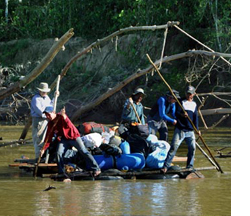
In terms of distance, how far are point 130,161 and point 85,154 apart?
0.92m

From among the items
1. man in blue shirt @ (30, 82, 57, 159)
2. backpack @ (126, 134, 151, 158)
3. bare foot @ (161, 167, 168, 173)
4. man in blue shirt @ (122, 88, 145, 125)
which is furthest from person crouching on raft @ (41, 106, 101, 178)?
man in blue shirt @ (122, 88, 145, 125)

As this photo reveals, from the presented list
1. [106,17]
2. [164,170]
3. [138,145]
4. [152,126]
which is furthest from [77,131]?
[106,17]

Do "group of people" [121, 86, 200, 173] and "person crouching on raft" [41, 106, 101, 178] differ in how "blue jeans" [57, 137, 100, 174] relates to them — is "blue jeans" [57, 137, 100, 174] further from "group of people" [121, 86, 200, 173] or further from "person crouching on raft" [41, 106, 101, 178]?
"group of people" [121, 86, 200, 173]

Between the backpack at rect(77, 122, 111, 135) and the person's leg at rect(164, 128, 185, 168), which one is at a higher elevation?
the backpack at rect(77, 122, 111, 135)

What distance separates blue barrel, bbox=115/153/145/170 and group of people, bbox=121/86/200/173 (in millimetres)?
448

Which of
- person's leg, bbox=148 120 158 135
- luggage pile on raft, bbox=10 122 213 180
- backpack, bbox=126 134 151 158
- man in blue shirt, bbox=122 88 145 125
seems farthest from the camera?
person's leg, bbox=148 120 158 135

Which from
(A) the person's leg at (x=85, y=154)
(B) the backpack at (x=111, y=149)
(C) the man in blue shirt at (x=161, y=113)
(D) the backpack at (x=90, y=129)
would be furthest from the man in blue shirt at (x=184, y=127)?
(D) the backpack at (x=90, y=129)

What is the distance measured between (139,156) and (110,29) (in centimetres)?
2731

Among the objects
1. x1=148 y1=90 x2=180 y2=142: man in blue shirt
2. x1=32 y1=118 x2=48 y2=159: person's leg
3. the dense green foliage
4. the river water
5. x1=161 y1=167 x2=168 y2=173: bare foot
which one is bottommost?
the river water

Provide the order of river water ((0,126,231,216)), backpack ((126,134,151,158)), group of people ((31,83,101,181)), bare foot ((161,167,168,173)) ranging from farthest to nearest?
1. backpack ((126,134,151,158))
2. bare foot ((161,167,168,173))
3. group of people ((31,83,101,181))
4. river water ((0,126,231,216))

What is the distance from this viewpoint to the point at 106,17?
43.3 metres

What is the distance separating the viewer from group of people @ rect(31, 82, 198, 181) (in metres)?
14.5

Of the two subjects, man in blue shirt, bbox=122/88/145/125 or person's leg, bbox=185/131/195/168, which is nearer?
person's leg, bbox=185/131/195/168
